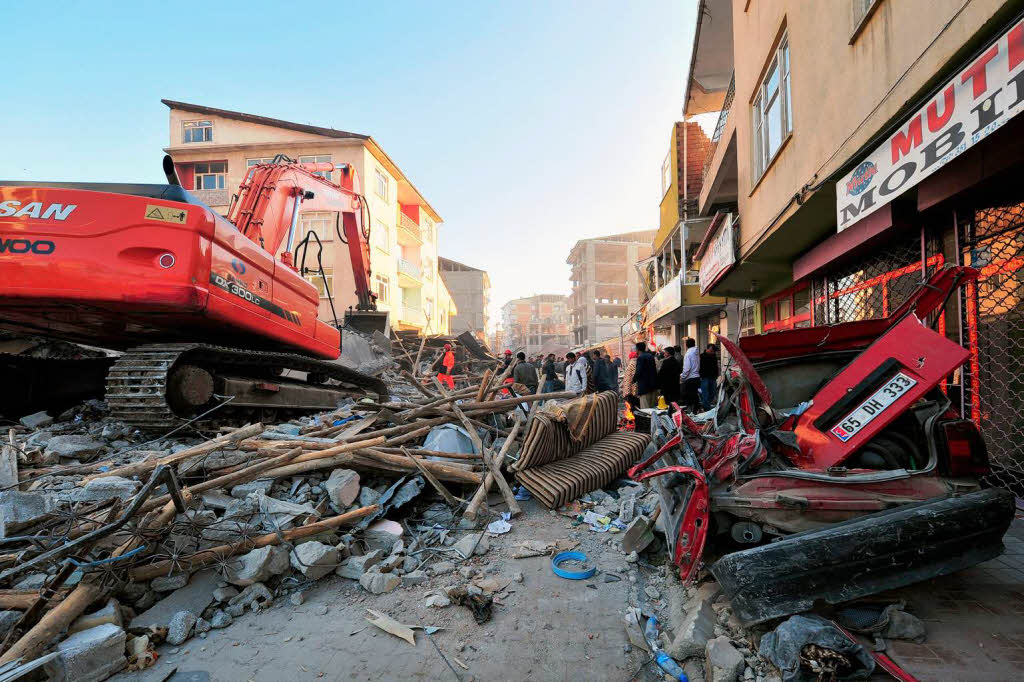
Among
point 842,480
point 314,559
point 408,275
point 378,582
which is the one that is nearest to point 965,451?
point 842,480

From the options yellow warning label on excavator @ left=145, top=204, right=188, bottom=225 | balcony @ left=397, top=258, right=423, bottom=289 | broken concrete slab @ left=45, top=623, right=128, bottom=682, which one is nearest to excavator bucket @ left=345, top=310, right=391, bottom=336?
yellow warning label on excavator @ left=145, top=204, right=188, bottom=225

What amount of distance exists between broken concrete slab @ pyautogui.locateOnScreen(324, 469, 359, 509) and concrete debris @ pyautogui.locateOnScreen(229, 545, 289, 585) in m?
0.78

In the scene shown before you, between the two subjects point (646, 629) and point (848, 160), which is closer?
point (646, 629)

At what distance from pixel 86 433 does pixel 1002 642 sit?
8.50 m

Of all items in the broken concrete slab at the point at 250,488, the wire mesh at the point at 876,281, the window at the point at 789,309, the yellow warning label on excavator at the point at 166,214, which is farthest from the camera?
the window at the point at 789,309

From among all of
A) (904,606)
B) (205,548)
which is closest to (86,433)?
(205,548)

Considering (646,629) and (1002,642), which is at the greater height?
(1002,642)

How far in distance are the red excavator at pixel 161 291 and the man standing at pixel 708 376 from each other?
7.88 meters

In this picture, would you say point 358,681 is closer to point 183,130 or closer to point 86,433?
point 86,433

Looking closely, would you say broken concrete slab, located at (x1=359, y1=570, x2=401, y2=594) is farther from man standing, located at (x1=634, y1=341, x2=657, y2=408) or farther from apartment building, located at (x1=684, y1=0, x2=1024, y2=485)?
man standing, located at (x1=634, y1=341, x2=657, y2=408)

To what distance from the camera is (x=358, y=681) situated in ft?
7.89

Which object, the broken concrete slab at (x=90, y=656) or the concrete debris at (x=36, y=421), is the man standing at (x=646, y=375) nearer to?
the broken concrete slab at (x=90, y=656)

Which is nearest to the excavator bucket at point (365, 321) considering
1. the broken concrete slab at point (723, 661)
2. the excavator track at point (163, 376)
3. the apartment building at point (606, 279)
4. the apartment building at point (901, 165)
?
the excavator track at point (163, 376)

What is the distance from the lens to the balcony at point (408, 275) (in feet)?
102
